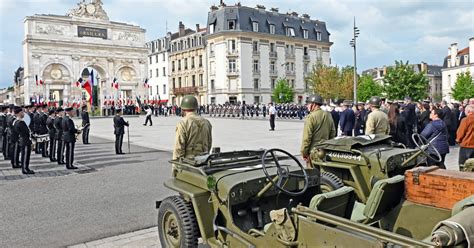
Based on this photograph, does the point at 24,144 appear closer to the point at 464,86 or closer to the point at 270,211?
the point at 270,211

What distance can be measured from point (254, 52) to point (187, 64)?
47.2 ft

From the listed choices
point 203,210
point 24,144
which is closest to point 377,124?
point 203,210

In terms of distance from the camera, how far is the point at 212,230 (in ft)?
14.6

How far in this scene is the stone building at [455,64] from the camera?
68.5 meters

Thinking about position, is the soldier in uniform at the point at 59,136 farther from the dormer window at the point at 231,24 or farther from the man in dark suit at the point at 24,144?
the dormer window at the point at 231,24

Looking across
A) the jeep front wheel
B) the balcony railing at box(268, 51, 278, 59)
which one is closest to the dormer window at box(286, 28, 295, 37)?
the balcony railing at box(268, 51, 278, 59)

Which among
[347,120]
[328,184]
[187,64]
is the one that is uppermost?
[187,64]

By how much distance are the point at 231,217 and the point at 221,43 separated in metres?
59.8

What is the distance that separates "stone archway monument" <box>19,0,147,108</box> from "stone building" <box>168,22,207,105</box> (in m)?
9.83

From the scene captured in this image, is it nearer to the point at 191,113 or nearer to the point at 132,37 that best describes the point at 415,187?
the point at 191,113

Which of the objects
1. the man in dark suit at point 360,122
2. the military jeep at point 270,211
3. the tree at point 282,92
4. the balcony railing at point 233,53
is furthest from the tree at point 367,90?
the military jeep at point 270,211

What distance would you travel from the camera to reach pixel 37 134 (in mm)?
14906

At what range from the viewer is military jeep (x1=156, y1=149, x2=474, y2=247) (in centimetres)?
322

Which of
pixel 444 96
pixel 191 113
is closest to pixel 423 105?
pixel 191 113
